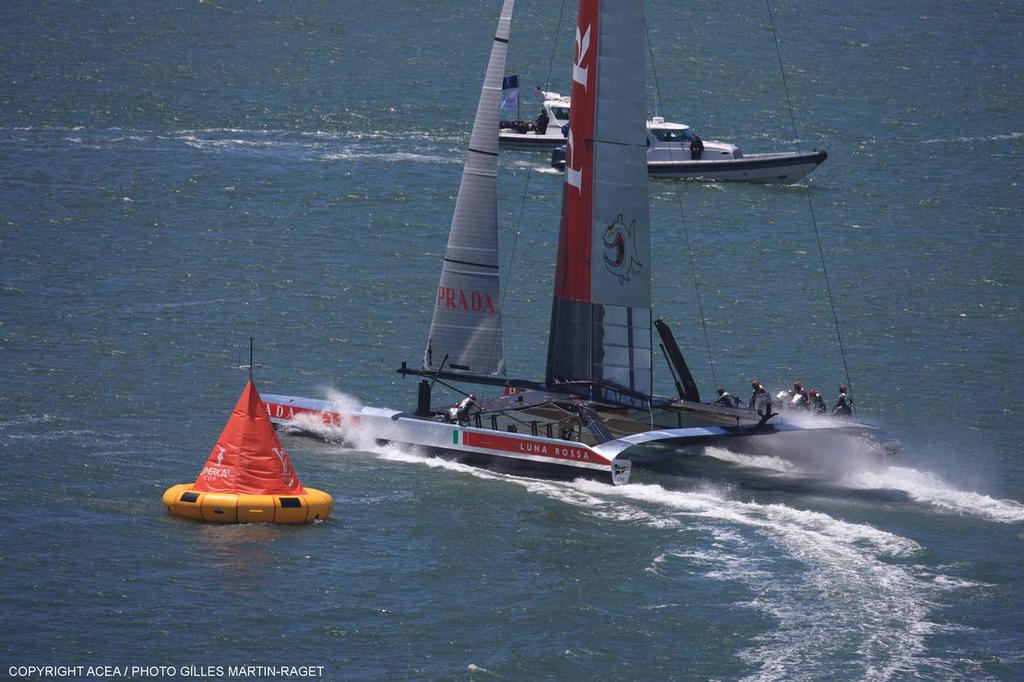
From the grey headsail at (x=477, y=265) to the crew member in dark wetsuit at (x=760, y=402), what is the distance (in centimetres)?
577

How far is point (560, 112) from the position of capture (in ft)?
231

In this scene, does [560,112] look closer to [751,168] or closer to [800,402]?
[751,168]

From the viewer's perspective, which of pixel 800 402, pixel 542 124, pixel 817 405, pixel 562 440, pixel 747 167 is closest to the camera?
pixel 562 440

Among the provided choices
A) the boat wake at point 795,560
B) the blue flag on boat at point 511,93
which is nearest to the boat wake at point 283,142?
the blue flag on boat at point 511,93

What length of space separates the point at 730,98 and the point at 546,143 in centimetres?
1580

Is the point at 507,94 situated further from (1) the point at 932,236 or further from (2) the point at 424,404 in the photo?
(2) the point at 424,404

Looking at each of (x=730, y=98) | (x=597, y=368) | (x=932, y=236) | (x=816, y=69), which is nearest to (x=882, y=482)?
(x=597, y=368)

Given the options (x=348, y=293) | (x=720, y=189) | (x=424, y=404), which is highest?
(x=720, y=189)

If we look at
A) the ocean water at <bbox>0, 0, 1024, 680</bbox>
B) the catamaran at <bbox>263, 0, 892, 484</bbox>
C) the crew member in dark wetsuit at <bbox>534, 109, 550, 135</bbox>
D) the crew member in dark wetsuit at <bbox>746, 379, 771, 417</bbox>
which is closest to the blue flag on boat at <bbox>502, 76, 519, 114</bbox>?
the crew member in dark wetsuit at <bbox>534, 109, 550, 135</bbox>

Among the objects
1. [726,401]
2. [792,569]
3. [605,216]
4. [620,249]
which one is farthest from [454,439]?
[792,569]

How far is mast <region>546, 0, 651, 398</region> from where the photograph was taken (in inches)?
1410

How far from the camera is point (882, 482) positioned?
113 feet

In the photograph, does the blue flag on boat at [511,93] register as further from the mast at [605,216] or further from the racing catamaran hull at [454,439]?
the racing catamaran hull at [454,439]

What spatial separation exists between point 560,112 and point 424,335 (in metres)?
26.4
